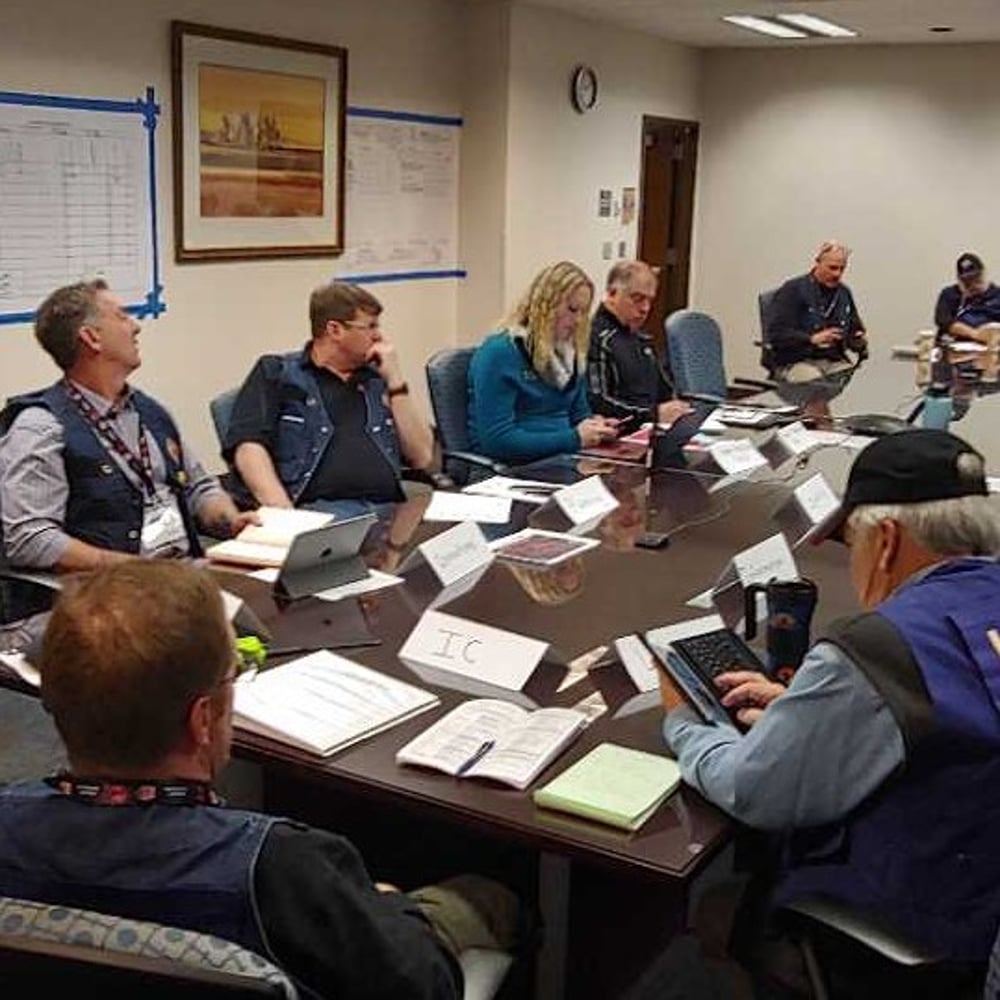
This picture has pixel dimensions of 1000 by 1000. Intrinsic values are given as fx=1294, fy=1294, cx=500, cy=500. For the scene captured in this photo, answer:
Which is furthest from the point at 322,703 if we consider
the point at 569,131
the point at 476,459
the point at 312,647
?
the point at 569,131

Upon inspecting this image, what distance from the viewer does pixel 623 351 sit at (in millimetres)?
4543

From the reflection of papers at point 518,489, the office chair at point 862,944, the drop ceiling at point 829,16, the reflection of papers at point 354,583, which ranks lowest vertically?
the office chair at point 862,944

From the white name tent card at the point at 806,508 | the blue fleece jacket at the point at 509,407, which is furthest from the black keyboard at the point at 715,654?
the blue fleece jacket at the point at 509,407

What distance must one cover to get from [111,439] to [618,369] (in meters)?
2.21

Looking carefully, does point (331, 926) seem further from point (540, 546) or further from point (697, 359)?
point (697, 359)

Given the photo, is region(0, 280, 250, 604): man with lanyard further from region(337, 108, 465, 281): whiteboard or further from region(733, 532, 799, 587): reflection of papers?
region(337, 108, 465, 281): whiteboard

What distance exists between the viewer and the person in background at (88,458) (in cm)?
258

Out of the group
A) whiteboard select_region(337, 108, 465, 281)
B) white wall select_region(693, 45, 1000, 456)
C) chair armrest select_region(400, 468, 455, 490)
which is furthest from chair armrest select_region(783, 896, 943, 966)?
white wall select_region(693, 45, 1000, 456)

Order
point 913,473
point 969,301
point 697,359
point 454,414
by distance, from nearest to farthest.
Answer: point 913,473 < point 454,414 < point 697,359 < point 969,301

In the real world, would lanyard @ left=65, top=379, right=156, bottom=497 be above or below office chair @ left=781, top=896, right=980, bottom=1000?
above

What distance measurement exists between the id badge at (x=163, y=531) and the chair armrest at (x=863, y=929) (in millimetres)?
1711

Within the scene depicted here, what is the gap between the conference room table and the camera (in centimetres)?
156

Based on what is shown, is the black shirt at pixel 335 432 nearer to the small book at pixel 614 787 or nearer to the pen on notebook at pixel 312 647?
the pen on notebook at pixel 312 647

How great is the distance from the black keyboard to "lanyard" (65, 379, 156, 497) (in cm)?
137
